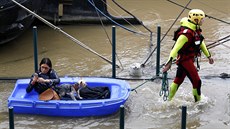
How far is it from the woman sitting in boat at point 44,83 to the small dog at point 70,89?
132 millimetres

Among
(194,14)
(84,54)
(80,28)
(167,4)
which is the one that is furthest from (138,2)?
(194,14)

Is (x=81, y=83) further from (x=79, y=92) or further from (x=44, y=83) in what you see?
(x=44, y=83)

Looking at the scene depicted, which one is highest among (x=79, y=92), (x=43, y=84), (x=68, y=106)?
(x=43, y=84)

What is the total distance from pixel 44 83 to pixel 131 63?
→ 3.00 meters

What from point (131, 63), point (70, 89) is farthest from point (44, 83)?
point (131, 63)

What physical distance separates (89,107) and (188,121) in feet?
4.98

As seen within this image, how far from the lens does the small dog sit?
7691 mm

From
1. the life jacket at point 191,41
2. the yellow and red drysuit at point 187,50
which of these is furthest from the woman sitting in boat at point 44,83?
the life jacket at point 191,41

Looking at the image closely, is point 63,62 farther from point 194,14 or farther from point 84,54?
point 194,14

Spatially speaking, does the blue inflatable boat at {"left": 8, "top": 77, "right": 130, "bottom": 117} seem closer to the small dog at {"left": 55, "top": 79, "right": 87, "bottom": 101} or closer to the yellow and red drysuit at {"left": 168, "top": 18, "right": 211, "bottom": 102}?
the small dog at {"left": 55, "top": 79, "right": 87, "bottom": 101}

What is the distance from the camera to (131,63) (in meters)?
10.2

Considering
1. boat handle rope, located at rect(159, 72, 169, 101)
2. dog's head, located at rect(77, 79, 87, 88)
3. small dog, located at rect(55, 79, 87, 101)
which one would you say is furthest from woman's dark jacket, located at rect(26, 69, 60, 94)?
boat handle rope, located at rect(159, 72, 169, 101)

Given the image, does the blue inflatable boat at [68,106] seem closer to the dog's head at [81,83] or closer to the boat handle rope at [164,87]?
the dog's head at [81,83]

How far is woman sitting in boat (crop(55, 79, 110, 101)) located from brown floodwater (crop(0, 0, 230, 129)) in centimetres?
37
